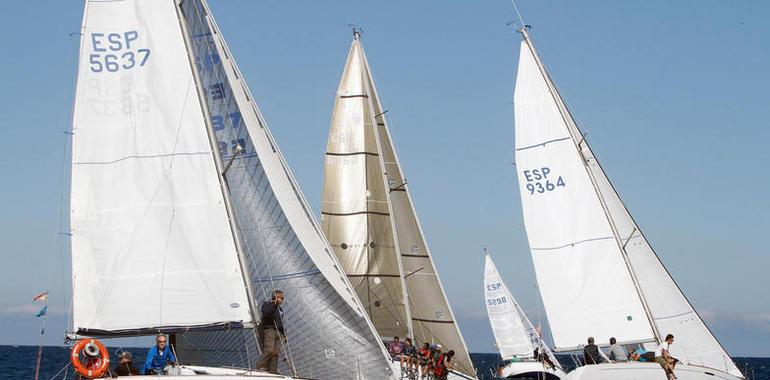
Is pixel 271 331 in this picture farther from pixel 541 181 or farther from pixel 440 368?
pixel 541 181

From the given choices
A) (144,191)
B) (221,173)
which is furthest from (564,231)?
(144,191)

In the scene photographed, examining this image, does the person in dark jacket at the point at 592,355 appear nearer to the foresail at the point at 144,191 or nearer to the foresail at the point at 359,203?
the foresail at the point at 359,203

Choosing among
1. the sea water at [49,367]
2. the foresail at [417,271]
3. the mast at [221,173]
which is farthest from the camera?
the sea water at [49,367]

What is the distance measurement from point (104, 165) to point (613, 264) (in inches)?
553

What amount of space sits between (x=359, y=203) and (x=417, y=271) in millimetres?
3451

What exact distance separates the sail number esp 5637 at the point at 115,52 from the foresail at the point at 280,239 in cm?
120

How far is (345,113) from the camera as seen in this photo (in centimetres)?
3491

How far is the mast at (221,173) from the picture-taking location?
19.3 meters

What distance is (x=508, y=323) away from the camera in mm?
58625

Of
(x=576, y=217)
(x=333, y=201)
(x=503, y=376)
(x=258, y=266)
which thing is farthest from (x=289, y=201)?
(x=503, y=376)

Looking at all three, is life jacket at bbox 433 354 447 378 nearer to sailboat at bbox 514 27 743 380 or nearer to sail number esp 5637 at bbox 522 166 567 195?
sailboat at bbox 514 27 743 380

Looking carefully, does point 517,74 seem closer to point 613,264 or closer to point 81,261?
point 613,264

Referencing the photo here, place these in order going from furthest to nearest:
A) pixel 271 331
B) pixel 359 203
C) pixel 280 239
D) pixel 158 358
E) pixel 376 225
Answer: pixel 359 203 < pixel 376 225 < pixel 280 239 < pixel 271 331 < pixel 158 358

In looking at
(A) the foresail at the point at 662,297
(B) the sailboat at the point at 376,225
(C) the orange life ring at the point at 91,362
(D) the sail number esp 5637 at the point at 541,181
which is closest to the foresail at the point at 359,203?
(B) the sailboat at the point at 376,225
